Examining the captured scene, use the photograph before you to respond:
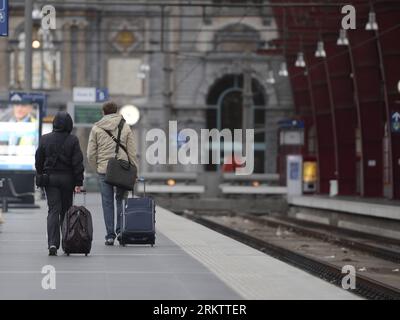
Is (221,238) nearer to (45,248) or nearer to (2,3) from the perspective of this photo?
(45,248)

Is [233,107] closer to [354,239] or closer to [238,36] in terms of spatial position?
[238,36]

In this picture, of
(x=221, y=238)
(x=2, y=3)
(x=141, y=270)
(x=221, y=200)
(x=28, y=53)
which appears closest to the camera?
(x=141, y=270)

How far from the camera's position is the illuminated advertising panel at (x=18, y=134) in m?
30.4

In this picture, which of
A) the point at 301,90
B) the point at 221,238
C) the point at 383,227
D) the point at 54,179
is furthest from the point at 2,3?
the point at 301,90

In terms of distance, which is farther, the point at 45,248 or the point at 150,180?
the point at 150,180

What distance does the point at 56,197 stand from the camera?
16.9 metres

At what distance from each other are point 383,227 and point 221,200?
798 inches

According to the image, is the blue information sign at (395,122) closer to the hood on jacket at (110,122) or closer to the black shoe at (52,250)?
the hood on jacket at (110,122)

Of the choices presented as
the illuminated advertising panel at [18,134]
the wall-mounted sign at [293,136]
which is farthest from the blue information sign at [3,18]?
the wall-mounted sign at [293,136]

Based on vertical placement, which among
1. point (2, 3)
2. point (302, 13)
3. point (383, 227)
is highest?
point (302, 13)

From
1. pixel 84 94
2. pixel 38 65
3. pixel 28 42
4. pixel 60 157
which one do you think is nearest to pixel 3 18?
pixel 60 157

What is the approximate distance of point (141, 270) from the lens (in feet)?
48.6

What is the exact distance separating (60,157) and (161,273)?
3.05m

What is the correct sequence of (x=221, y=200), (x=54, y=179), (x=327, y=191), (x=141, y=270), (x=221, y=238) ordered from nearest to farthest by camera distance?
1. (x=141, y=270)
2. (x=54, y=179)
3. (x=221, y=238)
4. (x=221, y=200)
5. (x=327, y=191)
